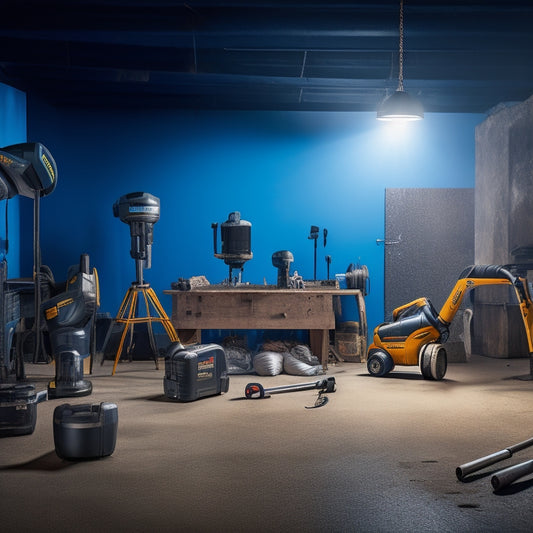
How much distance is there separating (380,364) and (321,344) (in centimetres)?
74

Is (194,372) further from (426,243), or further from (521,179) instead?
(521,179)

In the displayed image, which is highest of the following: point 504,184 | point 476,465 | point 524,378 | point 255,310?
point 504,184

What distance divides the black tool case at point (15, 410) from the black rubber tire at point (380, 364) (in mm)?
3390

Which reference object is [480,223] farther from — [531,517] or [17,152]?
[531,517]

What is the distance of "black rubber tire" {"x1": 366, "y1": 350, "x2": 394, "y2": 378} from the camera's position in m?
6.61

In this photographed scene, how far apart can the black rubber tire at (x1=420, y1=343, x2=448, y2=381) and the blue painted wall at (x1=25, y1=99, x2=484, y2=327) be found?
2.28 metres

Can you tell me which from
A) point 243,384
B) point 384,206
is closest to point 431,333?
point 243,384

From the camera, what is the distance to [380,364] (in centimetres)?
662

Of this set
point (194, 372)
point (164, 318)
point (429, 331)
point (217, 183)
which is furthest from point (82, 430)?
point (217, 183)

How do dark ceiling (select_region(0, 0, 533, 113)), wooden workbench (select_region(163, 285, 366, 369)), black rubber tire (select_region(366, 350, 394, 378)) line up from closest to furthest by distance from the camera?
1. dark ceiling (select_region(0, 0, 533, 113))
2. black rubber tire (select_region(366, 350, 394, 378))
3. wooden workbench (select_region(163, 285, 366, 369))

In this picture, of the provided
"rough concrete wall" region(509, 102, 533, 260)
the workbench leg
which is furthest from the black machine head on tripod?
"rough concrete wall" region(509, 102, 533, 260)

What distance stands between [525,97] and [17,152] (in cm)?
547

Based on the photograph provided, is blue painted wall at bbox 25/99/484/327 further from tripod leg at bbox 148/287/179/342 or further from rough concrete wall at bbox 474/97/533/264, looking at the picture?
tripod leg at bbox 148/287/179/342

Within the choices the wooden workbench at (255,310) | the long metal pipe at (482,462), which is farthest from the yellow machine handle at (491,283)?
the long metal pipe at (482,462)
